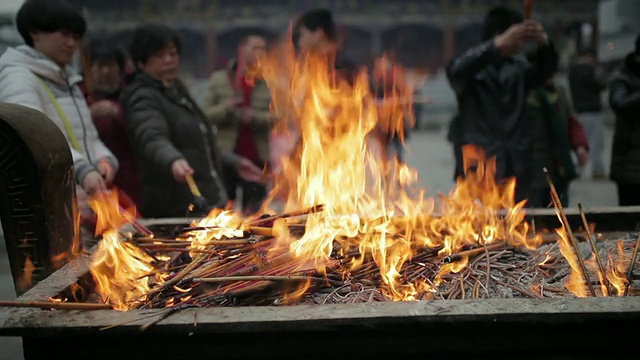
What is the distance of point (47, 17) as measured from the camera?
336cm

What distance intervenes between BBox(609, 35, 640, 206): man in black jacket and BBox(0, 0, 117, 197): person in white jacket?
11.5ft

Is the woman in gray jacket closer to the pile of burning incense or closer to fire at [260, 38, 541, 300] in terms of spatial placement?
the pile of burning incense

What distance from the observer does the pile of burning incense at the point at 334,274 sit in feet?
8.06

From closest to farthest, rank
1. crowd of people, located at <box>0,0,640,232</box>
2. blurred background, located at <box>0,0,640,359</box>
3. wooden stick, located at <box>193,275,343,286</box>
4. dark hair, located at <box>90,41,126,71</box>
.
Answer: wooden stick, located at <box>193,275,343,286</box>, crowd of people, located at <box>0,0,640,232</box>, dark hair, located at <box>90,41,126,71</box>, blurred background, located at <box>0,0,640,359</box>

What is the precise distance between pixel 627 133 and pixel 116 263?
369 cm

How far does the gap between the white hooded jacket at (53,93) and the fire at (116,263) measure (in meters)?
0.25

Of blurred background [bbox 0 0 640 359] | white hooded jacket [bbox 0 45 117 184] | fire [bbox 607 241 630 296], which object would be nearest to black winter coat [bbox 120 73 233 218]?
white hooded jacket [bbox 0 45 117 184]

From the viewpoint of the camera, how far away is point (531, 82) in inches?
175

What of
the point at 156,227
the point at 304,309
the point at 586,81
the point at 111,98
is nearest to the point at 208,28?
the point at 586,81

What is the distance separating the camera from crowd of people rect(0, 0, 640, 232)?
3.46 metres

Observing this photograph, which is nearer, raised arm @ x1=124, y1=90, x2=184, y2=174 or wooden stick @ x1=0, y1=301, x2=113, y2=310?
wooden stick @ x1=0, y1=301, x2=113, y2=310

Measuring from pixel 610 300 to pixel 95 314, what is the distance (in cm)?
172

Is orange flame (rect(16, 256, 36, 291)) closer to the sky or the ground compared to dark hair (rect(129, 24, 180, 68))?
closer to the ground

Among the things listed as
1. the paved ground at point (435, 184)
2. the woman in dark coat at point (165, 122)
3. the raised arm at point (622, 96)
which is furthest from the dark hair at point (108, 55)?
the raised arm at point (622, 96)
